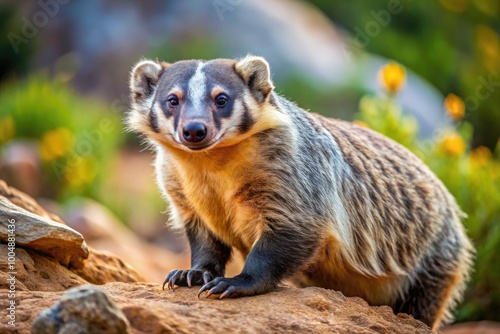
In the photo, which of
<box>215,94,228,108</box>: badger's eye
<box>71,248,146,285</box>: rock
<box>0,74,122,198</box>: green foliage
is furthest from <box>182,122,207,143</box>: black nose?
<box>0,74,122,198</box>: green foliage

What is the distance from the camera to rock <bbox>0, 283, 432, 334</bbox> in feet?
10.4

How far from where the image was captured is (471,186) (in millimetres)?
6668

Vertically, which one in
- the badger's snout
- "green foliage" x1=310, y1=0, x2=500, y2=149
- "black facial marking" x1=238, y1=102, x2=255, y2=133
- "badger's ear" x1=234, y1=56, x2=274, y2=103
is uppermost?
"green foliage" x1=310, y1=0, x2=500, y2=149

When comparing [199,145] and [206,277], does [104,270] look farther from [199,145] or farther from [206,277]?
[199,145]

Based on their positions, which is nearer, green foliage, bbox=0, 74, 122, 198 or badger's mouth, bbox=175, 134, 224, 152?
badger's mouth, bbox=175, 134, 224, 152

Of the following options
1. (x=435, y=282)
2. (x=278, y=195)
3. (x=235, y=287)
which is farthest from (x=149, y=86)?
(x=435, y=282)

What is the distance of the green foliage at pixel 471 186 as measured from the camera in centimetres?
632

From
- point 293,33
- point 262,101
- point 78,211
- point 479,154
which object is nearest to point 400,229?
point 262,101

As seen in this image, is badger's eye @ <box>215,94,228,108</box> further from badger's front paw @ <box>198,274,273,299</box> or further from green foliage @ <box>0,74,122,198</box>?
green foliage @ <box>0,74,122,198</box>

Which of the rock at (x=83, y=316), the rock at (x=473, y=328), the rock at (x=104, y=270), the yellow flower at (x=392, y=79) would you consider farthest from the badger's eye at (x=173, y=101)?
the yellow flower at (x=392, y=79)

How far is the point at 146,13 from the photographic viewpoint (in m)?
13.9

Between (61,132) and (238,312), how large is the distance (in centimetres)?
647

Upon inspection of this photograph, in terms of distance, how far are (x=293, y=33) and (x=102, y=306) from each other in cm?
1093

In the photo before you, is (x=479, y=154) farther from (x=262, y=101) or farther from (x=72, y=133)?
(x=72, y=133)
